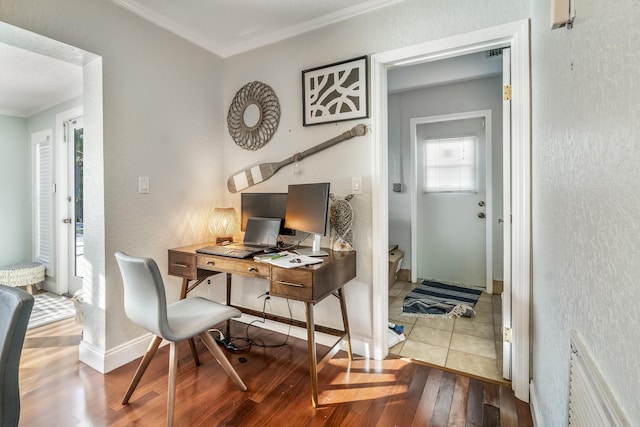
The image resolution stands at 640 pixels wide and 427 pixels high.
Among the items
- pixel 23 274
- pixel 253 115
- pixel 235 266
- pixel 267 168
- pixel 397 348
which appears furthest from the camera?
pixel 23 274

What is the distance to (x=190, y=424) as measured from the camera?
149 cm

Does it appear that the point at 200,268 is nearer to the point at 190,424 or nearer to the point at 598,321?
the point at 190,424

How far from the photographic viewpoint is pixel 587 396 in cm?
74

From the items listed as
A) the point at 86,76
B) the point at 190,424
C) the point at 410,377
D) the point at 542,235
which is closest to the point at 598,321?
the point at 542,235

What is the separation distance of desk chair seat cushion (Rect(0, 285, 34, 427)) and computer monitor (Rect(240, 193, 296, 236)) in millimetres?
1498

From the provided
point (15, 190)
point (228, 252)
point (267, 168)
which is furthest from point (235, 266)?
point (15, 190)

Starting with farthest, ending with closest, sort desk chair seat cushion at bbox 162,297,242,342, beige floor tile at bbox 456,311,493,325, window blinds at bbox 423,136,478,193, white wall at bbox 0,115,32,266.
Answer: white wall at bbox 0,115,32,266 → window blinds at bbox 423,136,478,193 → beige floor tile at bbox 456,311,493,325 → desk chair seat cushion at bbox 162,297,242,342

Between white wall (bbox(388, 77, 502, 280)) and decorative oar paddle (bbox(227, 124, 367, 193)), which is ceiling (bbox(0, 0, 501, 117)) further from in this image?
decorative oar paddle (bbox(227, 124, 367, 193))

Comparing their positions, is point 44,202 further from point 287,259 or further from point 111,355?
point 287,259

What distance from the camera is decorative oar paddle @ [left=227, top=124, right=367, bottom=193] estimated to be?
2.10 meters

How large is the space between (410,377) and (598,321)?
4.56ft

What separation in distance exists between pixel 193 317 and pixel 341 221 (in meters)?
1.06

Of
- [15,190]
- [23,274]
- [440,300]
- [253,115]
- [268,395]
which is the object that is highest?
[253,115]

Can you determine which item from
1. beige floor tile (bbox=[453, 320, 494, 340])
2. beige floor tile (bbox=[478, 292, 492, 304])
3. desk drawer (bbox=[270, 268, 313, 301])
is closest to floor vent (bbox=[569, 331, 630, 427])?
desk drawer (bbox=[270, 268, 313, 301])
